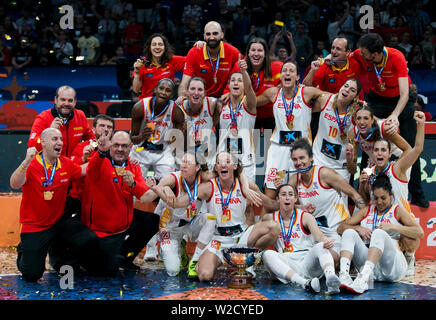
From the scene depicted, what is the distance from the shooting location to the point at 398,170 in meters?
6.58

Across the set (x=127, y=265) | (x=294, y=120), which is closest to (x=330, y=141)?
(x=294, y=120)

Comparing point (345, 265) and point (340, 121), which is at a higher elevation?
point (340, 121)

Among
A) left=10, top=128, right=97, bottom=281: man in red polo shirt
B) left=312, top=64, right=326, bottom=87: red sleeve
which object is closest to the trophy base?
left=10, top=128, right=97, bottom=281: man in red polo shirt

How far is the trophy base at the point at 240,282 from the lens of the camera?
5914 mm

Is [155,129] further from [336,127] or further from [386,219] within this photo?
[386,219]

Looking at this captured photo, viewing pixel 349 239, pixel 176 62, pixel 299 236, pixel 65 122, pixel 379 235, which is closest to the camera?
pixel 379 235

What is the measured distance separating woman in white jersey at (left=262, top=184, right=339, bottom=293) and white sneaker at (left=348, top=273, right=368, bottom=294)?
0.89 ft

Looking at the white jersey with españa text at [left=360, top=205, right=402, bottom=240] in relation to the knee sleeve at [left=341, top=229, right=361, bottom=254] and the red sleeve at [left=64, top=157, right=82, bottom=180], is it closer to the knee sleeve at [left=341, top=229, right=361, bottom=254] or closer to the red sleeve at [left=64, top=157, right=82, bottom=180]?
the knee sleeve at [left=341, top=229, right=361, bottom=254]

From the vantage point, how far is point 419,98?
10.0 m

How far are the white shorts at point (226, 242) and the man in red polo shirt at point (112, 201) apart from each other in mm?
662

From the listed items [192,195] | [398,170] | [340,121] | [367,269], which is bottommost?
[367,269]

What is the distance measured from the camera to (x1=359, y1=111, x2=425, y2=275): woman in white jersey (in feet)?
21.1

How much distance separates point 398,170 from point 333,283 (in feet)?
5.44

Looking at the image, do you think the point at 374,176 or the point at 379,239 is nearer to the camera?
the point at 379,239
